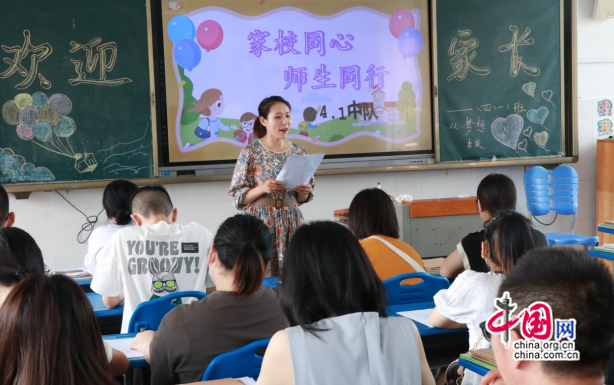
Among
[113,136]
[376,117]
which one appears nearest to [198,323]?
[113,136]

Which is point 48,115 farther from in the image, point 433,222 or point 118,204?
point 433,222

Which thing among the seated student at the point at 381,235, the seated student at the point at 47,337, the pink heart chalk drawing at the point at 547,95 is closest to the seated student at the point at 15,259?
the seated student at the point at 47,337

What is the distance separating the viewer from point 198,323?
1940 mm

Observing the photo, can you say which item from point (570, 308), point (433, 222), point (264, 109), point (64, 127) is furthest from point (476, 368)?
point (64, 127)

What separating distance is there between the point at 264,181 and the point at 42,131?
1847 mm

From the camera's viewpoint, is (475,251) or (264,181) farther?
(264,181)

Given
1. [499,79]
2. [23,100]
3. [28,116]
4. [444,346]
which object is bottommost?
[444,346]

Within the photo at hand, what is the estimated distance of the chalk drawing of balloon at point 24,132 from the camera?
4637 millimetres

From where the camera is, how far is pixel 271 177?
12.7 feet

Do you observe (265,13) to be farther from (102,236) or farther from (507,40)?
(102,236)

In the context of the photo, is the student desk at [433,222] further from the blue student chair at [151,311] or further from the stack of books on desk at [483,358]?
the stack of books on desk at [483,358]

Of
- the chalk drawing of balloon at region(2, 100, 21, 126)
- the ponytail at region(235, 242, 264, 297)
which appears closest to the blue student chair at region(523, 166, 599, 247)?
the chalk drawing of balloon at region(2, 100, 21, 126)

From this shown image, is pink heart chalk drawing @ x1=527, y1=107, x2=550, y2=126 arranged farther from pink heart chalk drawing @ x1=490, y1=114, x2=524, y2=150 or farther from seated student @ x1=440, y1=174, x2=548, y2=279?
seated student @ x1=440, y1=174, x2=548, y2=279

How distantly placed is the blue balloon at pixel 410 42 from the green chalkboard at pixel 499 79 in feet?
0.61
